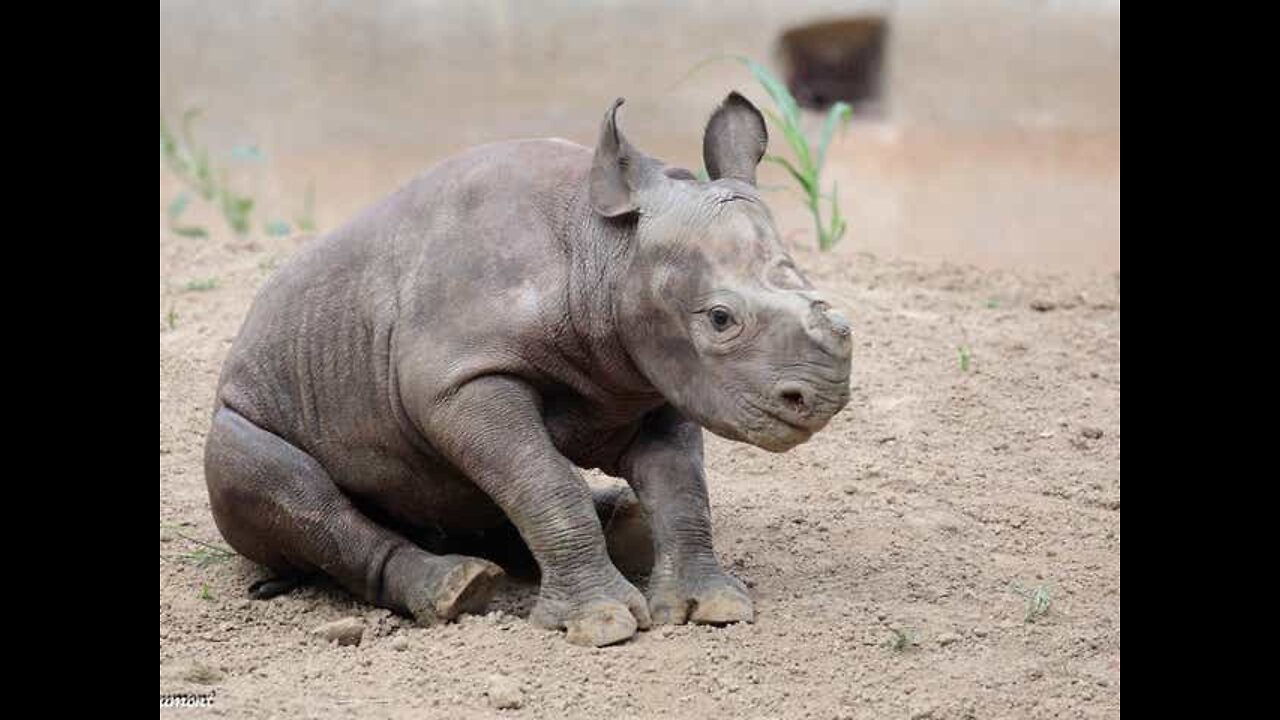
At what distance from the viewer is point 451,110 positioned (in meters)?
12.9

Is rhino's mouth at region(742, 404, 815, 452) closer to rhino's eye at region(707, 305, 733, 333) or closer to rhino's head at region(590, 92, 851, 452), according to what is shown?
rhino's head at region(590, 92, 851, 452)

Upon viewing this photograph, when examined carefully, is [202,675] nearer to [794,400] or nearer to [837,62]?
[794,400]

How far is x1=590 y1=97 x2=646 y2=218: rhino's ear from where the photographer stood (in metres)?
4.80

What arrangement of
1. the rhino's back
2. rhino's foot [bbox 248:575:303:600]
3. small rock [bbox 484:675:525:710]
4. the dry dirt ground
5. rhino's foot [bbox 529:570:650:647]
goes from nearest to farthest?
small rock [bbox 484:675:525:710], the dry dirt ground, rhino's foot [bbox 529:570:650:647], the rhino's back, rhino's foot [bbox 248:575:303:600]

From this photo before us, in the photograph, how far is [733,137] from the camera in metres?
5.00

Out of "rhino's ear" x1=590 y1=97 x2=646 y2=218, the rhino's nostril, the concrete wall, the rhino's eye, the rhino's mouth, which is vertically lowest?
the concrete wall

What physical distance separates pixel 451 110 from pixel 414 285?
319 inches

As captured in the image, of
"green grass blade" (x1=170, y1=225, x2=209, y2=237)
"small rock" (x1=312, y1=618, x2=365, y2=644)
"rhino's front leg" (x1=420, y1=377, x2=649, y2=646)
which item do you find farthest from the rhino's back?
"green grass blade" (x1=170, y1=225, x2=209, y2=237)

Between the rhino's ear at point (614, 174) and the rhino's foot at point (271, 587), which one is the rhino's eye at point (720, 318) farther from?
the rhino's foot at point (271, 587)

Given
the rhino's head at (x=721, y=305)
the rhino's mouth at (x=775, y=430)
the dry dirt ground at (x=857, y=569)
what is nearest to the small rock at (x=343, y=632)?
the dry dirt ground at (x=857, y=569)

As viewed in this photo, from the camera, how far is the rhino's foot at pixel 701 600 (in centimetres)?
482

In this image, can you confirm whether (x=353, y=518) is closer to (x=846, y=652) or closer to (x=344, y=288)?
(x=344, y=288)

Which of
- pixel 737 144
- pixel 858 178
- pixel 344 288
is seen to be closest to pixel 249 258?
pixel 344 288

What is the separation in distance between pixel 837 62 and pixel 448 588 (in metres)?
8.84
